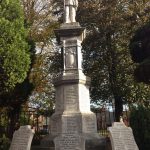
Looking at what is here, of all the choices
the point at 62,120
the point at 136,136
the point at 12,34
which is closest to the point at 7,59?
the point at 12,34

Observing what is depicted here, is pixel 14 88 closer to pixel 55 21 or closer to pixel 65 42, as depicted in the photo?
pixel 65 42

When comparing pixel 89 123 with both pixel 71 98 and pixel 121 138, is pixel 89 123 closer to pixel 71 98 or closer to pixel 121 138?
pixel 71 98

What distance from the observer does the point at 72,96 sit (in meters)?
13.9

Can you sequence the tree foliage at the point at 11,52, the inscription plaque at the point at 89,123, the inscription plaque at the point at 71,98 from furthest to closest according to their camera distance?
the tree foliage at the point at 11,52
the inscription plaque at the point at 71,98
the inscription plaque at the point at 89,123

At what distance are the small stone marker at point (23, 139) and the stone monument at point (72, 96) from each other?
4.23 ft

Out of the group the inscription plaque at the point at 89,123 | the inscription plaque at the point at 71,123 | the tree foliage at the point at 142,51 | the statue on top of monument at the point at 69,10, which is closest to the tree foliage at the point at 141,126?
the inscription plaque at the point at 89,123

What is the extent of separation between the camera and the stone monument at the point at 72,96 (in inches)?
523

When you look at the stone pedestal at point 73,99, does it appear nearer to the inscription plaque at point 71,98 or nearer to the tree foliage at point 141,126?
the inscription plaque at point 71,98

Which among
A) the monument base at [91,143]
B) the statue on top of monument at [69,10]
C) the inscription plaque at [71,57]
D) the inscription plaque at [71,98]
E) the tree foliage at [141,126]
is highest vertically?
the statue on top of monument at [69,10]

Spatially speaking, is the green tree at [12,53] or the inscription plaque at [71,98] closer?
the inscription plaque at [71,98]

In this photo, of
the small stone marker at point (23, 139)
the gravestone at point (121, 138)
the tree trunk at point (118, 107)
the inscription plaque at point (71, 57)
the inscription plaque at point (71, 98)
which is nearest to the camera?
the gravestone at point (121, 138)

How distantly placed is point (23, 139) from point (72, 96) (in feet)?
9.74

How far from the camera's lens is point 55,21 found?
904 inches

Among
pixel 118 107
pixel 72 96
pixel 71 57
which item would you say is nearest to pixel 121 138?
pixel 72 96
